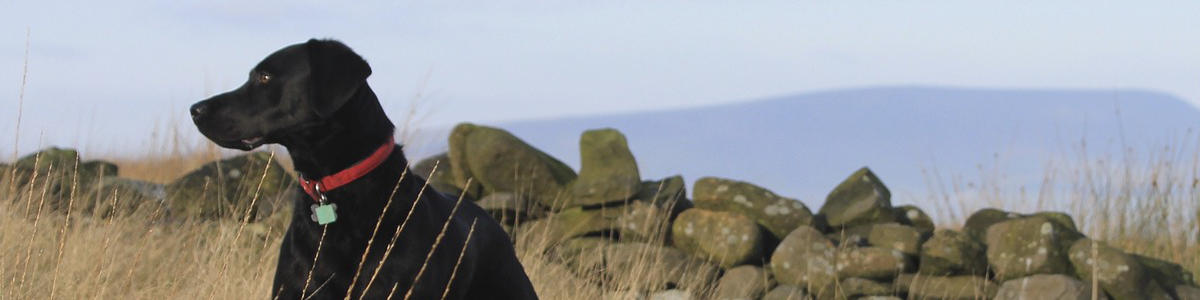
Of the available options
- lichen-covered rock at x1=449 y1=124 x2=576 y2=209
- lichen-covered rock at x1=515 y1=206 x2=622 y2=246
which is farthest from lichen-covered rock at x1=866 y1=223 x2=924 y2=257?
lichen-covered rock at x1=449 y1=124 x2=576 y2=209

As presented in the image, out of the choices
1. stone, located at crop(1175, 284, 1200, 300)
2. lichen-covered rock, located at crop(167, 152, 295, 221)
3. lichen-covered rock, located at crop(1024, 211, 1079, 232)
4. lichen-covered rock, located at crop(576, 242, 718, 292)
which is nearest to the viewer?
lichen-covered rock, located at crop(576, 242, 718, 292)

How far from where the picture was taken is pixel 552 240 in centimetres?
764

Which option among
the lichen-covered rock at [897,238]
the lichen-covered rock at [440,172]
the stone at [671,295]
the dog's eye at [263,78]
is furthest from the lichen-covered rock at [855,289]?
the dog's eye at [263,78]

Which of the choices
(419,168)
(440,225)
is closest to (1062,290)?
(419,168)

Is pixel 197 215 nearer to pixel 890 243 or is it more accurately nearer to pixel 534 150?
pixel 534 150

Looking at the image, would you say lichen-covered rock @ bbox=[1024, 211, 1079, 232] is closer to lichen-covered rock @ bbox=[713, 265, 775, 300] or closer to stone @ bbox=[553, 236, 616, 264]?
lichen-covered rock @ bbox=[713, 265, 775, 300]

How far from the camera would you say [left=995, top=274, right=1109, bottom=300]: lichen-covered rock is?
6938 millimetres

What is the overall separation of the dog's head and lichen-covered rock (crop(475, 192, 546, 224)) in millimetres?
3863

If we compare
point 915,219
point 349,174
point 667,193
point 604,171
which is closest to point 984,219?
point 915,219

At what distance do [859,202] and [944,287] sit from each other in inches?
30.6

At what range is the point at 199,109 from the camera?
3.64 m

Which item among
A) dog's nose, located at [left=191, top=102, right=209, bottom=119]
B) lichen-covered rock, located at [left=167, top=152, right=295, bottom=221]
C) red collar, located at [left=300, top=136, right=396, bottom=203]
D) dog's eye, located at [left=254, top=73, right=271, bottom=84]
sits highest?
dog's eye, located at [left=254, top=73, right=271, bottom=84]

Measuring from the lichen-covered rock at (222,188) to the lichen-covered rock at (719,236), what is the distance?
8.39ft

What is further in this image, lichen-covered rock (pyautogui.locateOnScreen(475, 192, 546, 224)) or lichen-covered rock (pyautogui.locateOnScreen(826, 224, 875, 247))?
lichen-covered rock (pyautogui.locateOnScreen(475, 192, 546, 224))
